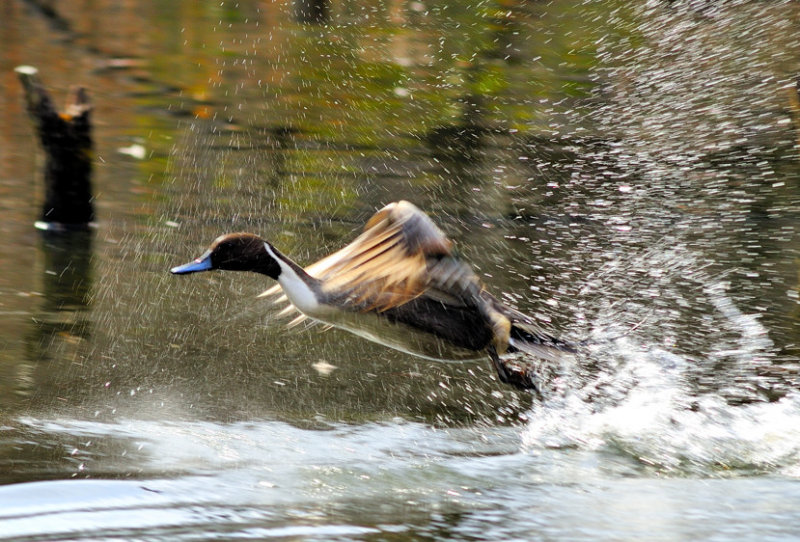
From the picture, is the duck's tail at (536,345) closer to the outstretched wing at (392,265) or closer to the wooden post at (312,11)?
the outstretched wing at (392,265)

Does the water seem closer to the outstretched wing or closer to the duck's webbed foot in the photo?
the duck's webbed foot

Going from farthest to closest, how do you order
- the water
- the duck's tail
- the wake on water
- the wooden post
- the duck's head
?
the wooden post < the duck's tail < the wake on water < the duck's head < the water

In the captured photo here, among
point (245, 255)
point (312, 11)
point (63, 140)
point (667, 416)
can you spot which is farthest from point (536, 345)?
point (312, 11)

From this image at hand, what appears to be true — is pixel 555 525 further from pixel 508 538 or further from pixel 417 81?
pixel 417 81

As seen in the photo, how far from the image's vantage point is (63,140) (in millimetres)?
5965

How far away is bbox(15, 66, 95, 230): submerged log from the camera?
19.0ft

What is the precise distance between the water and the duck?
0.39 m

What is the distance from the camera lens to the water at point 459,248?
3008 millimetres

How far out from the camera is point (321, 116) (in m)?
8.12

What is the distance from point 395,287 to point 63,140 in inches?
129

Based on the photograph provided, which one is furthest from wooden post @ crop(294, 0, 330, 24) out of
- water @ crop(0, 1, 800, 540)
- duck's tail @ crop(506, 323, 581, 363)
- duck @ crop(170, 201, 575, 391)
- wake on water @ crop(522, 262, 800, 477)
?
duck @ crop(170, 201, 575, 391)

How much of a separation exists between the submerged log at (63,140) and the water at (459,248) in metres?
0.40

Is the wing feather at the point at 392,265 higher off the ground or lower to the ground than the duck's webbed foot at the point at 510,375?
higher

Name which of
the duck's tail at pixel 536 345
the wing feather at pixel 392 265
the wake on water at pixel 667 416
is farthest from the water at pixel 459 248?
the wing feather at pixel 392 265
